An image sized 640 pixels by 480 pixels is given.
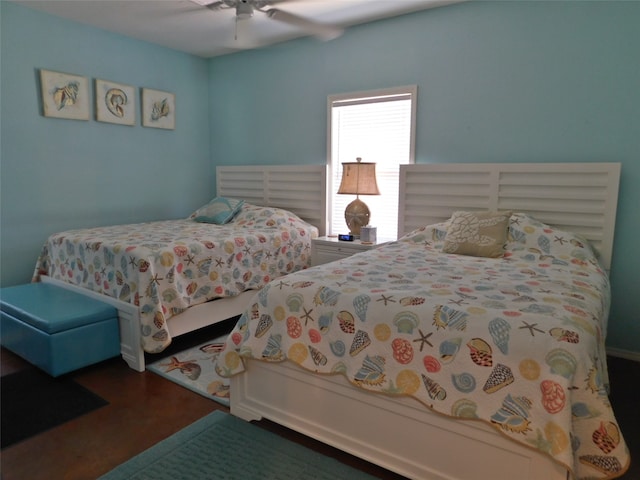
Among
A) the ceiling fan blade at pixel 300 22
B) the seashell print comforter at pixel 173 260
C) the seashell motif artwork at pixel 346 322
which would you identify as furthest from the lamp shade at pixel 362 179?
the seashell motif artwork at pixel 346 322

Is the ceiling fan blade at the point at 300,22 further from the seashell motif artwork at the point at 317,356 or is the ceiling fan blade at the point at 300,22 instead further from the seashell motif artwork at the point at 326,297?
the seashell motif artwork at the point at 317,356

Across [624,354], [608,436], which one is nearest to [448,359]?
[608,436]

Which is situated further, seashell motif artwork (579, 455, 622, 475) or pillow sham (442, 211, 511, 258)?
pillow sham (442, 211, 511, 258)

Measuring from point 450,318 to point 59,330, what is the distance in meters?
2.09

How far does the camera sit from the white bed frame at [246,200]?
2.60 m

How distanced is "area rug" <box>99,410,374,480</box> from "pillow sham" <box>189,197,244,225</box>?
7.30 ft

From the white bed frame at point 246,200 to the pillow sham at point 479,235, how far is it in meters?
1.45

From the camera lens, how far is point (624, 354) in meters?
2.77

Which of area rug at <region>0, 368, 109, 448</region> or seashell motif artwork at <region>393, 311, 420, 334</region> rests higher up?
seashell motif artwork at <region>393, 311, 420, 334</region>

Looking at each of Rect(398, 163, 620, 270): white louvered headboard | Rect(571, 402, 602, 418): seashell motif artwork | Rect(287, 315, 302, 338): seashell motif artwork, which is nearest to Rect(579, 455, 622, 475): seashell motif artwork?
Rect(571, 402, 602, 418): seashell motif artwork

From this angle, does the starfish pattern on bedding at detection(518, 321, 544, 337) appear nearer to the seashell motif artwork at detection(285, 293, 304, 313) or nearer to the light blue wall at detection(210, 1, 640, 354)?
the seashell motif artwork at detection(285, 293, 304, 313)

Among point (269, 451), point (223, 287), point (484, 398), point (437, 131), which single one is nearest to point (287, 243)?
point (223, 287)

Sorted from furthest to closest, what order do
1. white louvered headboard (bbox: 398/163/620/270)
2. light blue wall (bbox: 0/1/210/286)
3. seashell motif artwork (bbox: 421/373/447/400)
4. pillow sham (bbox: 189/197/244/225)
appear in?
pillow sham (bbox: 189/197/244/225), light blue wall (bbox: 0/1/210/286), white louvered headboard (bbox: 398/163/620/270), seashell motif artwork (bbox: 421/373/447/400)

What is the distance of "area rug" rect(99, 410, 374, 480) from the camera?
5.51 feet
